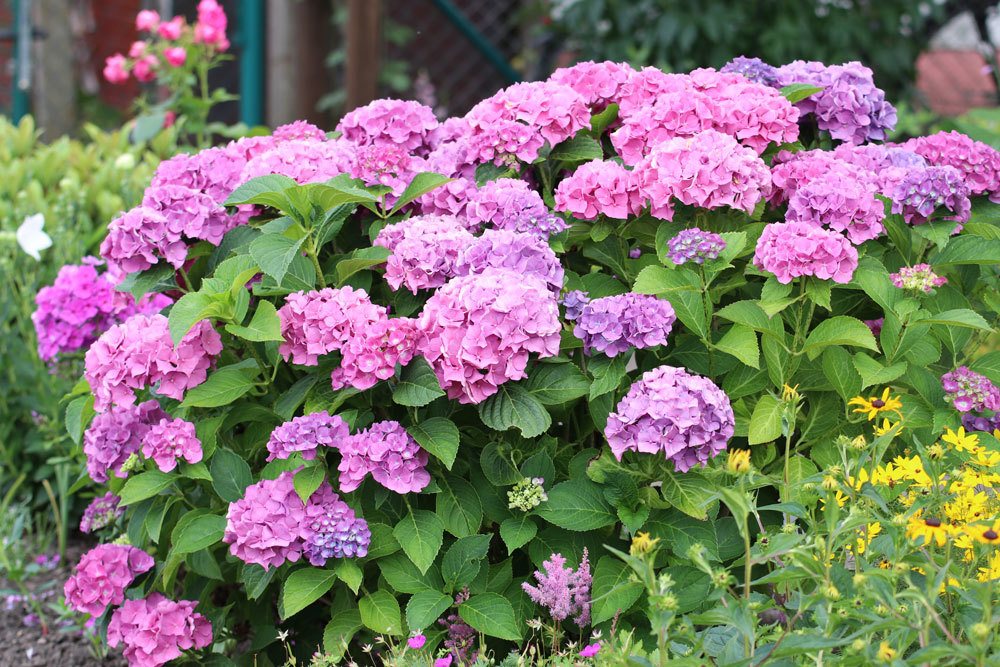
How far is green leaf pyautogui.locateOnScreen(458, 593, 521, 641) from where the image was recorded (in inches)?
74.2

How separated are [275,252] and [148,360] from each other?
13.2 inches

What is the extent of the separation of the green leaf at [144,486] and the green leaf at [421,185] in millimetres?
701

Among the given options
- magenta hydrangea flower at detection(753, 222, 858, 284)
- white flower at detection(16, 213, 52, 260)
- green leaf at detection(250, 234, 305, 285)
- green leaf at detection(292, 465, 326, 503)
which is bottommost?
white flower at detection(16, 213, 52, 260)

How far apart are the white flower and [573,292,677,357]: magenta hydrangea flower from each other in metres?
1.93

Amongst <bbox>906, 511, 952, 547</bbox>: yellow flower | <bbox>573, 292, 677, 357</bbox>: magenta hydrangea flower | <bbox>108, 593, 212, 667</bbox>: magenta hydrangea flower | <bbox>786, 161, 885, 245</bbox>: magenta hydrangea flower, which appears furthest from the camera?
<bbox>108, 593, 212, 667</bbox>: magenta hydrangea flower

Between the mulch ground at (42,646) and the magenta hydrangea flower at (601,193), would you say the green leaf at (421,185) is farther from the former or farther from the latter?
the mulch ground at (42,646)

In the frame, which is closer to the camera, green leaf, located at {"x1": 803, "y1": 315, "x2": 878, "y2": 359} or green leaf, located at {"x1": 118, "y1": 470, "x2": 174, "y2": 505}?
green leaf, located at {"x1": 803, "y1": 315, "x2": 878, "y2": 359}

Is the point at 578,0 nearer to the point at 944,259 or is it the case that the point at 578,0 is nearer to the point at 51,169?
the point at 51,169

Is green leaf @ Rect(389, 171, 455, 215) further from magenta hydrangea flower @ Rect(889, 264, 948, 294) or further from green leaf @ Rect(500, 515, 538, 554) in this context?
magenta hydrangea flower @ Rect(889, 264, 948, 294)

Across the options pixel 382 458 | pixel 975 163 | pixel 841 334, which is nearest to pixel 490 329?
pixel 382 458

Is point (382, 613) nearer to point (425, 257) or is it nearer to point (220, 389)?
point (220, 389)

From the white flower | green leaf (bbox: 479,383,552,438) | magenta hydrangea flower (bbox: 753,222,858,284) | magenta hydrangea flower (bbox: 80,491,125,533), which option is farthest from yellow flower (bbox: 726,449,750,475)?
the white flower

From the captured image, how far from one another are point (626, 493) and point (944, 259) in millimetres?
777

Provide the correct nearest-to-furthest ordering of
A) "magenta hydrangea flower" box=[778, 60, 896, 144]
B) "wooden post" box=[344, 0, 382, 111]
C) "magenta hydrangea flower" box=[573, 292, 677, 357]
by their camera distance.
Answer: "magenta hydrangea flower" box=[573, 292, 677, 357], "magenta hydrangea flower" box=[778, 60, 896, 144], "wooden post" box=[344, 0, 382, 111]
